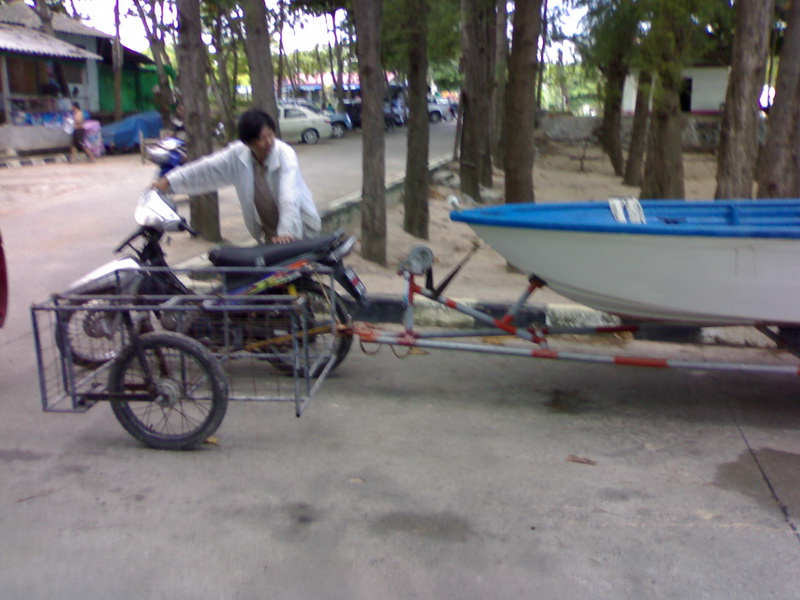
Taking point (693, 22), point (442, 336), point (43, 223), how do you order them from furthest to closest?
point (693, 22) < point (43, 223) < point (442, 336)

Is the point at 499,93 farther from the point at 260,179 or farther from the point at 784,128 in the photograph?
the point at 260,179

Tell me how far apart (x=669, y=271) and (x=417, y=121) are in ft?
21.1

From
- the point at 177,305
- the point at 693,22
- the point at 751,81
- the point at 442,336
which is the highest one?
the point at 693,22

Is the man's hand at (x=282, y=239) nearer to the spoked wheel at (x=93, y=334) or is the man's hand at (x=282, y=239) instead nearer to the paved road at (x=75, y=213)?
the spoked wheel at (x=93, y=334)

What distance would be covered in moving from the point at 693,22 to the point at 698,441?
341 inches

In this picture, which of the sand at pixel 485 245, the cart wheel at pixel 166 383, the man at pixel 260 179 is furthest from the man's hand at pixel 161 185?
the sand at pixel 485 245

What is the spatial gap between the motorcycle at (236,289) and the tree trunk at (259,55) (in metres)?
3.62

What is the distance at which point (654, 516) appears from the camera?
12.3 ft

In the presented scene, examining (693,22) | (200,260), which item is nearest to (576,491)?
(200,260)

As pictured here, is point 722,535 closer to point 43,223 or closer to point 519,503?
point 519,503

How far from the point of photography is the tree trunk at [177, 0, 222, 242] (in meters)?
8.15

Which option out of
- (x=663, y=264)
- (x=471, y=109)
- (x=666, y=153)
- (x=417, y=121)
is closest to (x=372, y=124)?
(x=417, y=121)

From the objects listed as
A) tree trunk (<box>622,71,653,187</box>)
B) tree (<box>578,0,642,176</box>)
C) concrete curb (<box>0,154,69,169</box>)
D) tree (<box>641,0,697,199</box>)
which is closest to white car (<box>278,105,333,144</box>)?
concrete curb (<box>0,154,69,169</box>)

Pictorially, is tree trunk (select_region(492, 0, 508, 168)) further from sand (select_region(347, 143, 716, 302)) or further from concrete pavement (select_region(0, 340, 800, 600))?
concrete pavement (select_region(0, 340, 800, 600))
